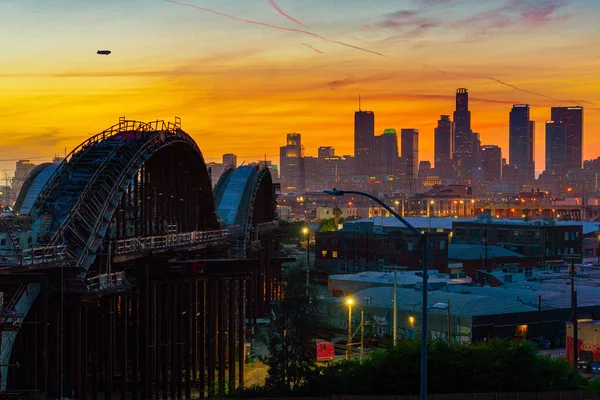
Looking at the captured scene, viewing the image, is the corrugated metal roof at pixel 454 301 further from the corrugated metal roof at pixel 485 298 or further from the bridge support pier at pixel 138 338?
the bridge support pier at pixel 138 338

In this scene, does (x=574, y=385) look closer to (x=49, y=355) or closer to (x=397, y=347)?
(x=397, y=347)

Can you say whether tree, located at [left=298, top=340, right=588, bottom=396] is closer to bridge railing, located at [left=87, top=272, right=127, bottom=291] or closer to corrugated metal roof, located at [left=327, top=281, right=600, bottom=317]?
bridge railing, located at [left=87, top=272, right=127, bottom=291]

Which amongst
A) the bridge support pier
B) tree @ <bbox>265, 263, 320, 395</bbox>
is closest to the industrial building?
the bridge support pier

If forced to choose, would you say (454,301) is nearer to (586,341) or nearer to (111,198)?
(586,341)

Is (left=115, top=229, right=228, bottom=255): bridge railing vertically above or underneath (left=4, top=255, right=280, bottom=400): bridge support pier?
above

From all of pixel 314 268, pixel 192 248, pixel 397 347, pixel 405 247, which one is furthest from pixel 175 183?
pixel 314 268
